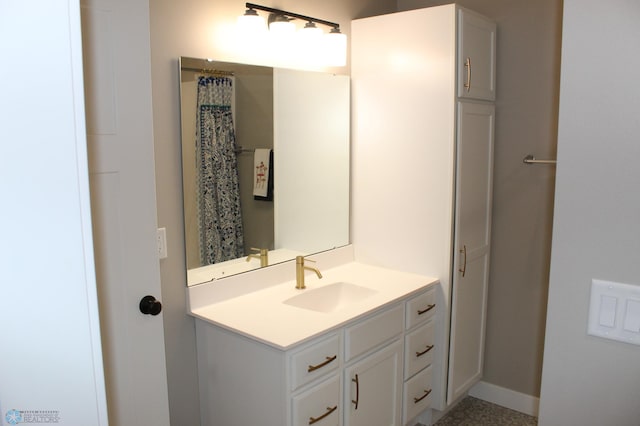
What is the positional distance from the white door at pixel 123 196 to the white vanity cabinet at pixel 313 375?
348mm

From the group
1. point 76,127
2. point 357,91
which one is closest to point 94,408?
point 76,127

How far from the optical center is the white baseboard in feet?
10.0

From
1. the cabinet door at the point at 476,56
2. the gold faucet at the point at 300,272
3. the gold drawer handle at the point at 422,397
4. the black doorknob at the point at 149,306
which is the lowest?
the gold drawer handle at the point at 422,397

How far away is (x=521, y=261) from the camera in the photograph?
3.02 meters

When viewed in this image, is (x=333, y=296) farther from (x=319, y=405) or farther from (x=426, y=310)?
(x=319, y=405)

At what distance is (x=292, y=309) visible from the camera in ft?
7.30


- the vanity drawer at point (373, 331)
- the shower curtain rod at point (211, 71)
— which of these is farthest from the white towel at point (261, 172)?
the vanity drawer at point (373, 331)

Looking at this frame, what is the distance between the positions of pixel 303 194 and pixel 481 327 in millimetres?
1330

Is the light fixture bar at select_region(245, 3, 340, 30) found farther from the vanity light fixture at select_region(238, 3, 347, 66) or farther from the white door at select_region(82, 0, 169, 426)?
the white door at select_region(82, 0, 169, 426)

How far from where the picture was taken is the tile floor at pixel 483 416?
9.69ft

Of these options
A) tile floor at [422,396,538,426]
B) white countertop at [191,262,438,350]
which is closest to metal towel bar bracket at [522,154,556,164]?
white countertop at [191,262,438,350]

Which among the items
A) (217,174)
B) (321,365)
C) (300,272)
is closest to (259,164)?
(217,174)

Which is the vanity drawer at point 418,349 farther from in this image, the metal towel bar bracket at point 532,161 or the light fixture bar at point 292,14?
the light fixture bar at point 292,14

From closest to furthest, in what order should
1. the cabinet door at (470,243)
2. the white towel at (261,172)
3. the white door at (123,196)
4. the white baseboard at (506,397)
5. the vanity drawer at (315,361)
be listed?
the white door at (123,196) → the vanity drawer at (315,361) → the white towel at (261,172) → the cabinet door at (470,243) → the white baseboard at (506,397)
